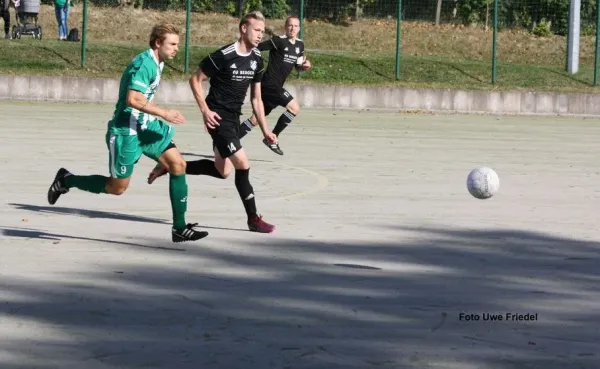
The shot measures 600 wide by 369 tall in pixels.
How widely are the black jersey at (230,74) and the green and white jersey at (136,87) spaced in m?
1.21

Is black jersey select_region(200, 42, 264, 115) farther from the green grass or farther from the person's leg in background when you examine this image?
the person's leg in background

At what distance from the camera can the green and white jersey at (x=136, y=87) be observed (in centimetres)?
1041

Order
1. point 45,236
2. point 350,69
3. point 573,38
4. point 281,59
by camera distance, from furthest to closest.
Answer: point 573,38 < point 350,69 < point 281,59 < point 45,236

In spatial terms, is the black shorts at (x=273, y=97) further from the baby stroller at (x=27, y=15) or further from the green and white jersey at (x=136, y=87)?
the baby stroller at (x=27, y=15)

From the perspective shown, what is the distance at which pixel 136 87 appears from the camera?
34.0ft

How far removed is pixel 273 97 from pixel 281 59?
22.0 inches

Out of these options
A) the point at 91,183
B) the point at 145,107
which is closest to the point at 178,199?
the point at 145,107

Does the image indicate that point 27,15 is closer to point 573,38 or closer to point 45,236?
point 573,38

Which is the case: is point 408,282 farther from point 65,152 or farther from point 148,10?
point 148,10

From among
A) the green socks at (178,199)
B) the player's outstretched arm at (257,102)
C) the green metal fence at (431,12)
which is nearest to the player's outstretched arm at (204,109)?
the player's outstretched arm at (257,102)

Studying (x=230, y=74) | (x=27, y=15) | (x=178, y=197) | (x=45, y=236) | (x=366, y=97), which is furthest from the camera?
(x=27, y=15)

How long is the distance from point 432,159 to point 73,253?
32.5 feet

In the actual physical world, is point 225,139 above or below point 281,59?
below

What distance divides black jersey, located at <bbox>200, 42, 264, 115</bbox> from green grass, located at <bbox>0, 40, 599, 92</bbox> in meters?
20.0
